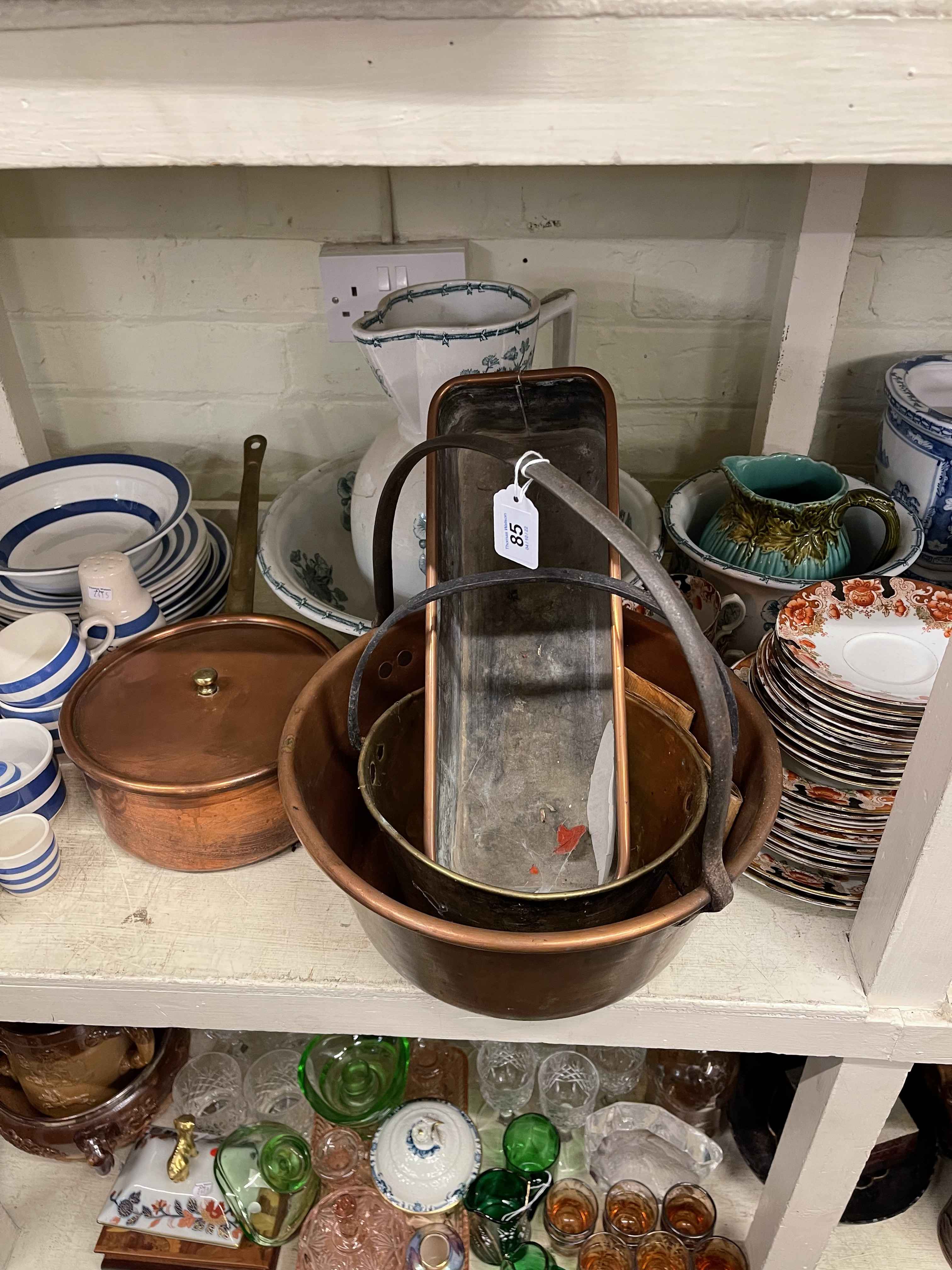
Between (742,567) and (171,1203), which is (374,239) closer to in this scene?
(742,567)

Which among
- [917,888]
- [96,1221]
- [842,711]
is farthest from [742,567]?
[96,1221]

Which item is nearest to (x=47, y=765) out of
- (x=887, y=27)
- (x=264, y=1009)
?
(x=264, y=1009)

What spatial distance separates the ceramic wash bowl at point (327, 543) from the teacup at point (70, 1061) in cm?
45

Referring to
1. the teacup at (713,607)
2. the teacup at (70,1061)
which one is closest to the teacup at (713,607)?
the teacup at (713,607)

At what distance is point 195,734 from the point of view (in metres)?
0.68

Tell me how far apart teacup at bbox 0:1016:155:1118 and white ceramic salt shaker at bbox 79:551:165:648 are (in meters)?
0.38

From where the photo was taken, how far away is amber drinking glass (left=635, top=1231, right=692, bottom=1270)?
0.87m

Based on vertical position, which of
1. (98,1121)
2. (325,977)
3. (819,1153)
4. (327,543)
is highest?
(327,543)

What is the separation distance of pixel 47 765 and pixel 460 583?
0.38 metres

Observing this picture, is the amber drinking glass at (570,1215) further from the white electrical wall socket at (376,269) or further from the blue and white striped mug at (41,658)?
the white electrical wall socket at (376,269)

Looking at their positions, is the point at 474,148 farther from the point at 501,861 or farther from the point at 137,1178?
the point at 137,1178

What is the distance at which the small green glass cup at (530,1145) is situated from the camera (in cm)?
94

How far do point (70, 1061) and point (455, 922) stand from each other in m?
0.55

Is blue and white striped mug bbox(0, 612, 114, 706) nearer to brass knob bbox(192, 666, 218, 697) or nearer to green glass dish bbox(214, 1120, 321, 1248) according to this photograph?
brass knob bbox(192, 666, 218, 697)
